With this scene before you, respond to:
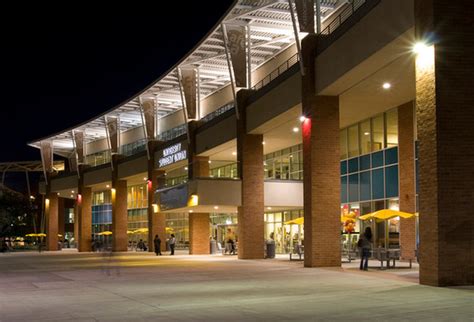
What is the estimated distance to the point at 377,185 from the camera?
32906mm

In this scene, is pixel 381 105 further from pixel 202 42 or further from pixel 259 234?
pixel 202 42

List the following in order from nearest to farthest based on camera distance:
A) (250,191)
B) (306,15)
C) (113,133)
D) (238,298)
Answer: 1. (238,298)
2. (306,15)
3. (250,191)
4. (113,133)

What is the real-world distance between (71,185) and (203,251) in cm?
3082

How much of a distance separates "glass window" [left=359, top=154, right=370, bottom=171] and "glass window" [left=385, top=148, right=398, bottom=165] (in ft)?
6.12

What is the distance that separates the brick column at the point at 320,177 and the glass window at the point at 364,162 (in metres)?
7.69

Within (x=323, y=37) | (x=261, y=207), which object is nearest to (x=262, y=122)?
(x=261, y=207)

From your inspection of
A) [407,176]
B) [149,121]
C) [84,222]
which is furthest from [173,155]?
[407,176]

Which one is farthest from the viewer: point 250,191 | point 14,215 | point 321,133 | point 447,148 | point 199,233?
point 14,215

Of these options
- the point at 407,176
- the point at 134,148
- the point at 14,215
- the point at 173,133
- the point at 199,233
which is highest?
the point at 173,133

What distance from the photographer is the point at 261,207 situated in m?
35.9

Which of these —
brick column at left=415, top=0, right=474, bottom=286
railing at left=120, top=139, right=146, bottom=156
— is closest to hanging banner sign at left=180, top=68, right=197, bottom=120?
railing at left=120, top=139, right=146, bottom=156

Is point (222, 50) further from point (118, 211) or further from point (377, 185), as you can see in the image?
point (118, 211)

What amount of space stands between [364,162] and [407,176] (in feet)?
13.4

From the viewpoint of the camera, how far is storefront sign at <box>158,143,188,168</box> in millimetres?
46500
